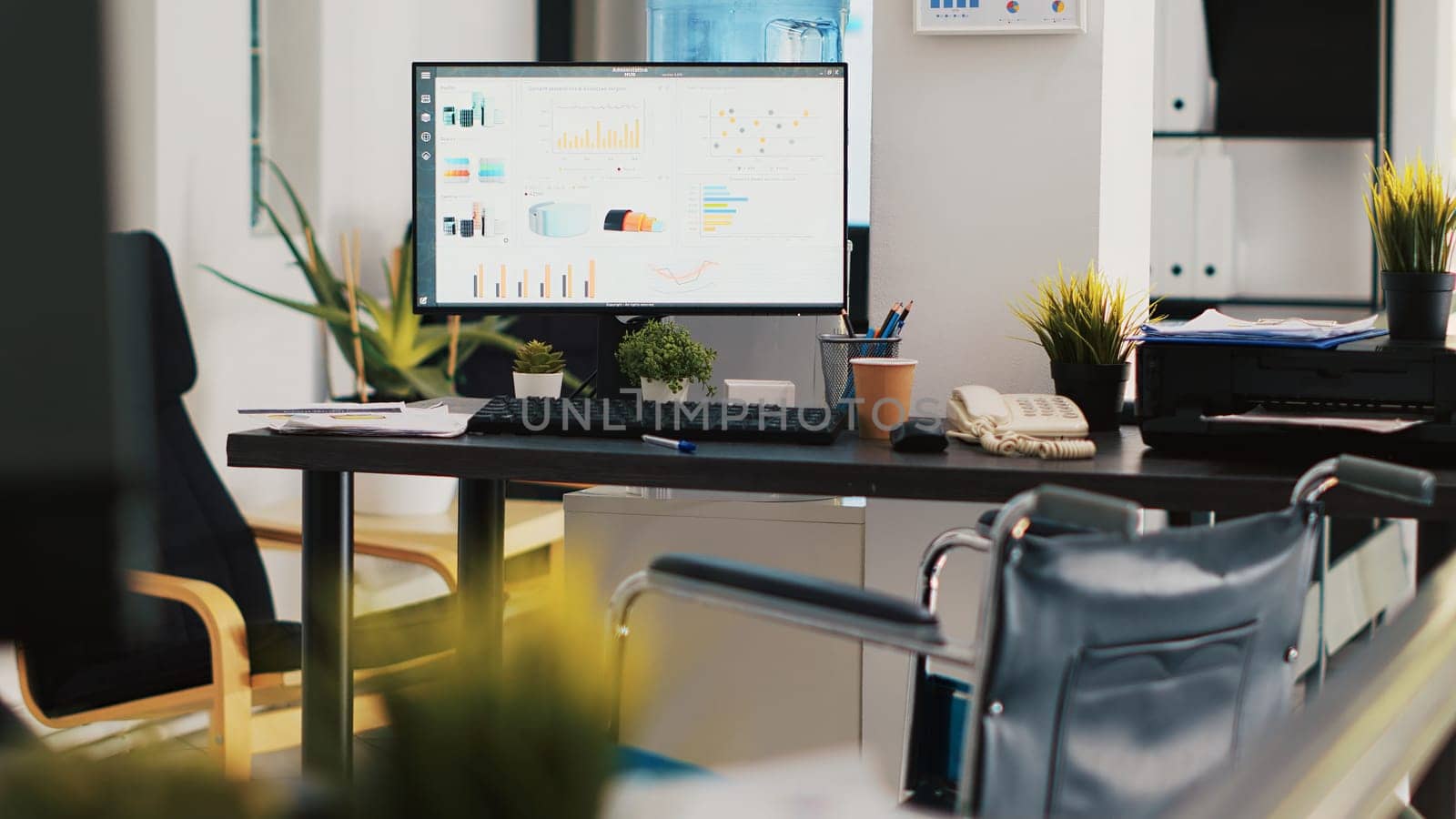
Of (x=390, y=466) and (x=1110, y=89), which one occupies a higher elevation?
(x=1110, y=89)

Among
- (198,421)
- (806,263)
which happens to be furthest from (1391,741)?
(198,421)

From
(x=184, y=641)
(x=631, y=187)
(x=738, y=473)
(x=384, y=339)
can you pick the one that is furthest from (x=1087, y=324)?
(x=384, y=339)

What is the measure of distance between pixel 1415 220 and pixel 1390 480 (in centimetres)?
79

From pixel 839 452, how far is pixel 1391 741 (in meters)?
1.45

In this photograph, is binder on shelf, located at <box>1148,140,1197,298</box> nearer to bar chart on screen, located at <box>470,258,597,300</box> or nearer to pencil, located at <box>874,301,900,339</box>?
pencil, located at <box>874,301,900,339</box>

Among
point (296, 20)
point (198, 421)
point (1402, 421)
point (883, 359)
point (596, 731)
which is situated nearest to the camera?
point (596, 731)

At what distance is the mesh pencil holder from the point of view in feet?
6.75

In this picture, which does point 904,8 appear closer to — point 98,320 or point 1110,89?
point 1110,89

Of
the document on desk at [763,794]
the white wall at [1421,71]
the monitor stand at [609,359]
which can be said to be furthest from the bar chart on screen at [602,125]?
the white wall at [1421,71]

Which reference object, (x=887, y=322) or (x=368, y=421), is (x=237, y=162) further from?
(x=887, y=322)

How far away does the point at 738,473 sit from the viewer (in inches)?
67.6

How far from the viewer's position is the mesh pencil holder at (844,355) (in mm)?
2059

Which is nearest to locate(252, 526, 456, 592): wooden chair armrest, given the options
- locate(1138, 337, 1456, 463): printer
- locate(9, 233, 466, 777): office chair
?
locate(9, 233, 466, 777): office chair

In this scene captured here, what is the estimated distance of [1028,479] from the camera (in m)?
1.64
